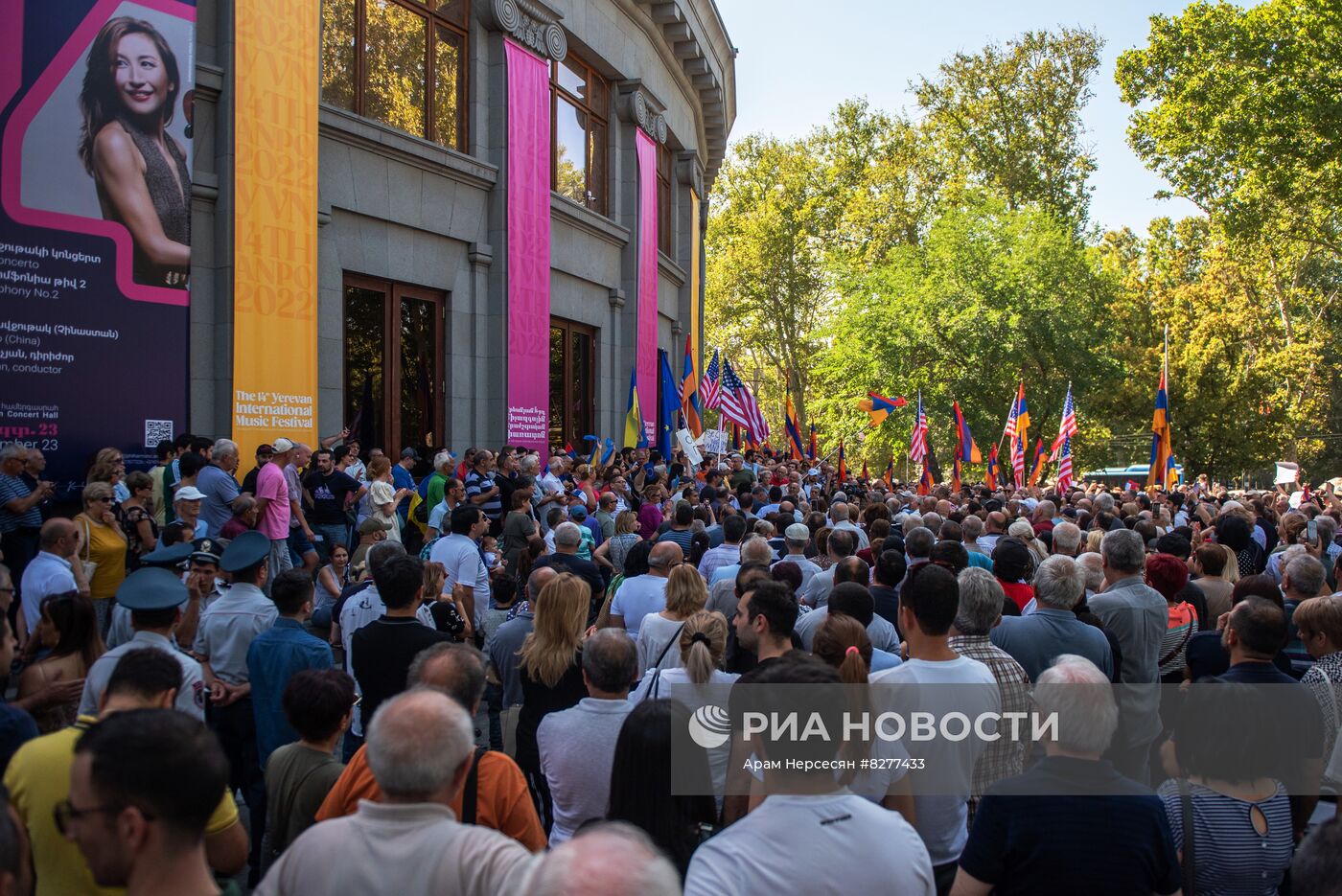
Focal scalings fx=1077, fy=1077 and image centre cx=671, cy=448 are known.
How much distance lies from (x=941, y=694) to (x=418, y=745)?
2397mm

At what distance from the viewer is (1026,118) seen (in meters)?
44.8

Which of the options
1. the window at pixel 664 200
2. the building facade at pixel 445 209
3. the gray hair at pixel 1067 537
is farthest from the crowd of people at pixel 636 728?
the window at pixel 664 200

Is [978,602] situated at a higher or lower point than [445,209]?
lower

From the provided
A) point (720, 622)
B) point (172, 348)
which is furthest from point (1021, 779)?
point (172, 348)

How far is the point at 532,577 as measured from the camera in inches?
267

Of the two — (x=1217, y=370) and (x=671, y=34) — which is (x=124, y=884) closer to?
(x=671, y=34)

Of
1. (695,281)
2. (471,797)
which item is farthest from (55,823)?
(695,281)

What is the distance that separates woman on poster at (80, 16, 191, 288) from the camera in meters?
10.6

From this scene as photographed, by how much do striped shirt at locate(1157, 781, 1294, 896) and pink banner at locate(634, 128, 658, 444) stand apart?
20.0 metres

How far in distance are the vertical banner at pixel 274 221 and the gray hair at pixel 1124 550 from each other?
9522mm

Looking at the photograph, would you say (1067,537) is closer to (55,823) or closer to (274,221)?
(55,823)

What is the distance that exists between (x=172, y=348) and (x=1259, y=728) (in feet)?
35.5

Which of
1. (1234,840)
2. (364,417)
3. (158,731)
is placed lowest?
(1234,840)

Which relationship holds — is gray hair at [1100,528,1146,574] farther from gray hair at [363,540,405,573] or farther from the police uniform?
the police uniform
